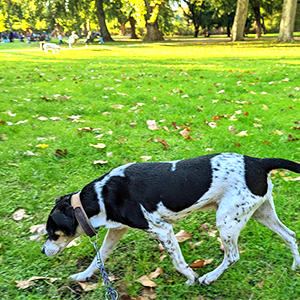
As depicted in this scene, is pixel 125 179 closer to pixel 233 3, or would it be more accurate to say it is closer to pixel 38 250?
pixel 38 250

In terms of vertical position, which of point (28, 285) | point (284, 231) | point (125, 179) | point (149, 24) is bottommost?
point (28, 285)

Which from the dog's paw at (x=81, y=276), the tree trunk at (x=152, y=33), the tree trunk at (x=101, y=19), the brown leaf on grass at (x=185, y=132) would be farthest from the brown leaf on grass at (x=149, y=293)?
the tree trunk at (x=101, y=19)

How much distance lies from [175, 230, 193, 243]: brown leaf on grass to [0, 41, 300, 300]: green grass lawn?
0.06 metres

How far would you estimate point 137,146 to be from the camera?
5.03 m

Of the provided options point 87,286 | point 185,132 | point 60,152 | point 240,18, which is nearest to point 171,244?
point 87,286

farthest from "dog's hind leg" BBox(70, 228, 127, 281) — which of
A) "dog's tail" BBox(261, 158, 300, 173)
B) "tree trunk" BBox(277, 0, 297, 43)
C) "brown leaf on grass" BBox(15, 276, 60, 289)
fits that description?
"tree trunk" BBox(277, 0, 297, 43)

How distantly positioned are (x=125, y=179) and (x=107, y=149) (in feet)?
8.10

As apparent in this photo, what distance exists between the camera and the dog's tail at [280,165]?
242cm

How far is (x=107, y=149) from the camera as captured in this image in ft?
16.1

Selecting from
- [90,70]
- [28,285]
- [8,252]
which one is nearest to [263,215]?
[28,285]

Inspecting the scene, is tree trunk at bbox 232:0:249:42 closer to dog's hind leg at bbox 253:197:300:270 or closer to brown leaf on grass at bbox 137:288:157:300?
dog's hind leg at bbox 253:197:300:270

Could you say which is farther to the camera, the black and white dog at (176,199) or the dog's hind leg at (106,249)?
the dog's hind leg at (106,249)

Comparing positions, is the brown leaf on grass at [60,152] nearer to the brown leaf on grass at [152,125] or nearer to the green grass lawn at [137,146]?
the green grass lawn at [137,146]

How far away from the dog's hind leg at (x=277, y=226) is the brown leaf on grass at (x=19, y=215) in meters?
2.58
